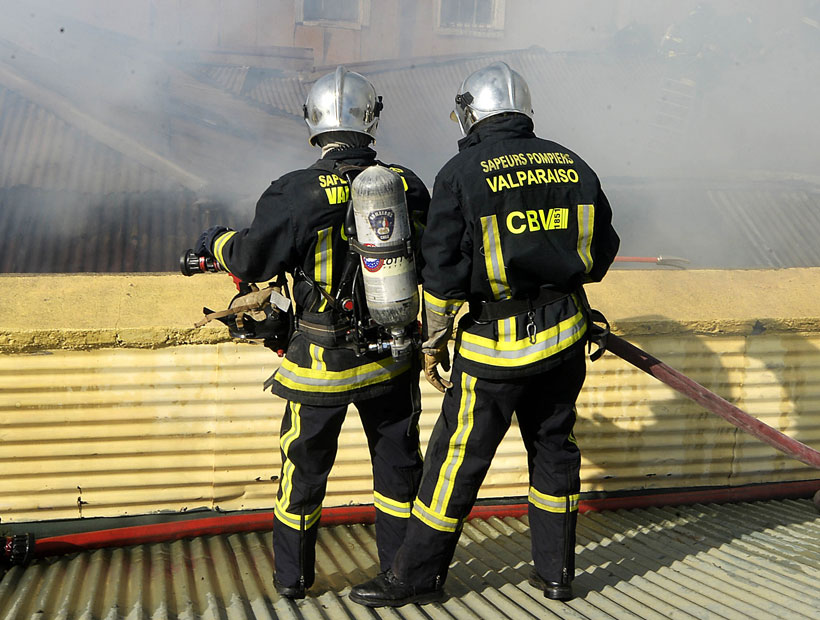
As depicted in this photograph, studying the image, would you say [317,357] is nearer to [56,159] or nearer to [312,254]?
[312,254]

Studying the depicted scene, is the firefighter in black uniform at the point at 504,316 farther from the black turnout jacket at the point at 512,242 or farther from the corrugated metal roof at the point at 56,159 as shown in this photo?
the corrugated metal roof at the point at 56,159

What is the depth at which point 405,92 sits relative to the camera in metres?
14.3

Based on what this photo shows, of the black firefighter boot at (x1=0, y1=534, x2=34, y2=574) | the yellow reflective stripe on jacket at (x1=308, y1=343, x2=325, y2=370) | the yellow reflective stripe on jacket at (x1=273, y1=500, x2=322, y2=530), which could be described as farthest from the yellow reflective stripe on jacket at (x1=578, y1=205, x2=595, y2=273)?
the black firefighter boot at (x1=0, y1=534, x2=34, y2=574)

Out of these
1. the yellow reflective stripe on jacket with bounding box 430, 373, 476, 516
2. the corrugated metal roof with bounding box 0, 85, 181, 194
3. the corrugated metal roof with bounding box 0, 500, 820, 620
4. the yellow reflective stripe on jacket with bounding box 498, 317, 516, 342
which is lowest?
the corrugated metal roof with bounding box 0, 500, 820, 620

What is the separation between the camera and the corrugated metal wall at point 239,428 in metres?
3.08

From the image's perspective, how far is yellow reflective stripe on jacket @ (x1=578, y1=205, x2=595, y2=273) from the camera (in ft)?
8.19

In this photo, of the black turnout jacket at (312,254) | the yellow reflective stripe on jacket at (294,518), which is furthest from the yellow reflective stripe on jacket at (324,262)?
the yellow reflective stripe on jacket at (294,518)

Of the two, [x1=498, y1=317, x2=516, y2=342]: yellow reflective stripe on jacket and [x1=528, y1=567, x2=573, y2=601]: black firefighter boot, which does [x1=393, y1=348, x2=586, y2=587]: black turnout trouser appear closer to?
[x1=528, y1=567, x2=573, y2=601]: black firefighter boot

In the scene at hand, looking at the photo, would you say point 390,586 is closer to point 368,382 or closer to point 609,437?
Result: point 368,382

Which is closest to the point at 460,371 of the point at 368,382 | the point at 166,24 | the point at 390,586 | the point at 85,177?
the point at 368,382

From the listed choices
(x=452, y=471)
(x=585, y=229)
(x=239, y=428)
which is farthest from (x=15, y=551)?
(x=585, y=229)

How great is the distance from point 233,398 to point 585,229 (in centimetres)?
150

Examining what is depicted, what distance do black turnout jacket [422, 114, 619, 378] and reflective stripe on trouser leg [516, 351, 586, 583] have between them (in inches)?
5.6

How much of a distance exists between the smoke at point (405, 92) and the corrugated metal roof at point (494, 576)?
15.5ft
